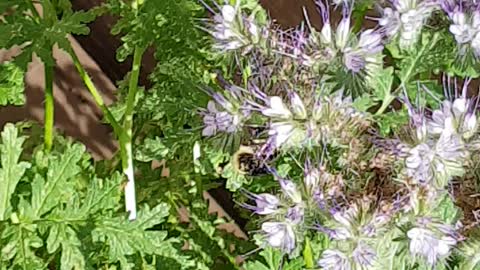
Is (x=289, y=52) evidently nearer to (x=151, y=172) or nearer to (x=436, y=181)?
(x=436, y=181)

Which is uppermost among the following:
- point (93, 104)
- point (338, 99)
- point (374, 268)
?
point (338, 99)

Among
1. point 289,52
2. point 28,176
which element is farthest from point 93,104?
point 289,52

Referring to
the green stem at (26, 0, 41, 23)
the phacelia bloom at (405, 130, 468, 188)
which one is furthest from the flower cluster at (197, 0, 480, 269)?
the green stem at (26, 0, 41, 23)

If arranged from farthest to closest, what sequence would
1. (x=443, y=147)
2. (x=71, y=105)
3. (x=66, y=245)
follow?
(x=71, y=105)
(x=66, y=245)
(x=443, y=147)

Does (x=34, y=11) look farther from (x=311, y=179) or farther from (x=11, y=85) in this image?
(x=311, y=179)

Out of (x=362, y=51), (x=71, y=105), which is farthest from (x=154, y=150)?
(x=71, y=105)

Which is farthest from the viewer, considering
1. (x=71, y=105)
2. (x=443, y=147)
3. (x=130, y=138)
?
(x=71, y=105)
